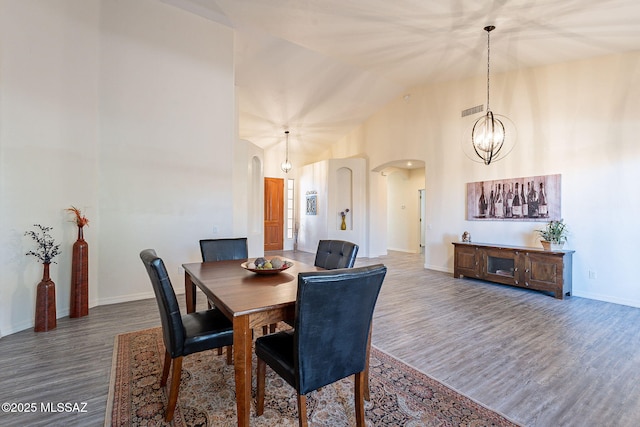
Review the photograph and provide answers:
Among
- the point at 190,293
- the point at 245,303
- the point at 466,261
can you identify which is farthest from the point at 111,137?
the point at 466,261

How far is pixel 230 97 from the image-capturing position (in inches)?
186

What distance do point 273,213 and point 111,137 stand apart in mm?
5692

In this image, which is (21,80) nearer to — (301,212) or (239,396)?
(239,396)

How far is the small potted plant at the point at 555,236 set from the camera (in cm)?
443

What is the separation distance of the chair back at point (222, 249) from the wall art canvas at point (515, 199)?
4.62 metres

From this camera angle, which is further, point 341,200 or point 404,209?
point 404,209

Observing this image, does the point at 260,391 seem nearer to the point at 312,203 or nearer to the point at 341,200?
the point at 341,200

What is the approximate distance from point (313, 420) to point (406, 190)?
27.9 feet

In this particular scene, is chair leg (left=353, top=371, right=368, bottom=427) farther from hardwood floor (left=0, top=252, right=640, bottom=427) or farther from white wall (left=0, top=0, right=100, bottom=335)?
white wall (left=0, top=0, right=100, bottom=335)

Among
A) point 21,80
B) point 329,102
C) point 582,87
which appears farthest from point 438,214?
point 21,80

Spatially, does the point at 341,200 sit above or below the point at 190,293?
above

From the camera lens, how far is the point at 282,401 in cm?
194

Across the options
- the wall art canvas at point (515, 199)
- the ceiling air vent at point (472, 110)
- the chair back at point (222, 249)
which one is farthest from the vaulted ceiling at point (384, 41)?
the chair back at point (222, 249)

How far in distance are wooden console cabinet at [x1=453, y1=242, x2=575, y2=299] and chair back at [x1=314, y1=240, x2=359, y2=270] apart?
3.61m
